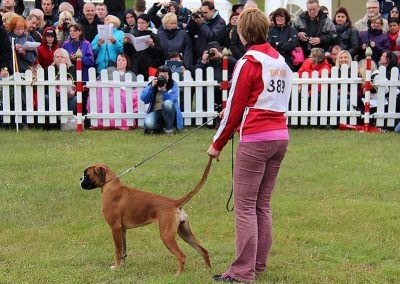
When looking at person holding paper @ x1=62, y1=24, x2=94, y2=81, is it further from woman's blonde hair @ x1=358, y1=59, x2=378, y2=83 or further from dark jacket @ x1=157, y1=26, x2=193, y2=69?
woman's blonde hair @ x1=358, y1=59, x2=378, y2=83

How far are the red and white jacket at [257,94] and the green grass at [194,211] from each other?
1.27 meters

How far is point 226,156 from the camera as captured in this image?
11.1 m

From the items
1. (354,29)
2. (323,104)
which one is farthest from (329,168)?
(354,29)

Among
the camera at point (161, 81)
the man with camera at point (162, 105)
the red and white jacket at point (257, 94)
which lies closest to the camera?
the red and white jacket at point (257, 94)

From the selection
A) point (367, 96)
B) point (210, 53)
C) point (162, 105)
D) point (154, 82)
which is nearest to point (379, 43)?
point (367, 96)

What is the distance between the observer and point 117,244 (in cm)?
619

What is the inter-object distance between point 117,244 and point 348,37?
9838 millimetres

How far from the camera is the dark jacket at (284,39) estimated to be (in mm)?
14031

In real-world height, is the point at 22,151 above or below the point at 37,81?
A: below

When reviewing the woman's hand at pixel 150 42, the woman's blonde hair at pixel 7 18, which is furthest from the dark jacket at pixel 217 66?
the woman's blonde hair at pixel 7 18

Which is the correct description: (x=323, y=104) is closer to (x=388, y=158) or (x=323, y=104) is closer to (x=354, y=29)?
(x=354, y=29)

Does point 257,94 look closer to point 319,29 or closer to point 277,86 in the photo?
point 277,86

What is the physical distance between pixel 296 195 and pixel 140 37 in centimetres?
614

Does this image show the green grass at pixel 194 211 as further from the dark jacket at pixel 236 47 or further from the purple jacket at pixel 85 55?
the dark jacket at pixel 236 47
